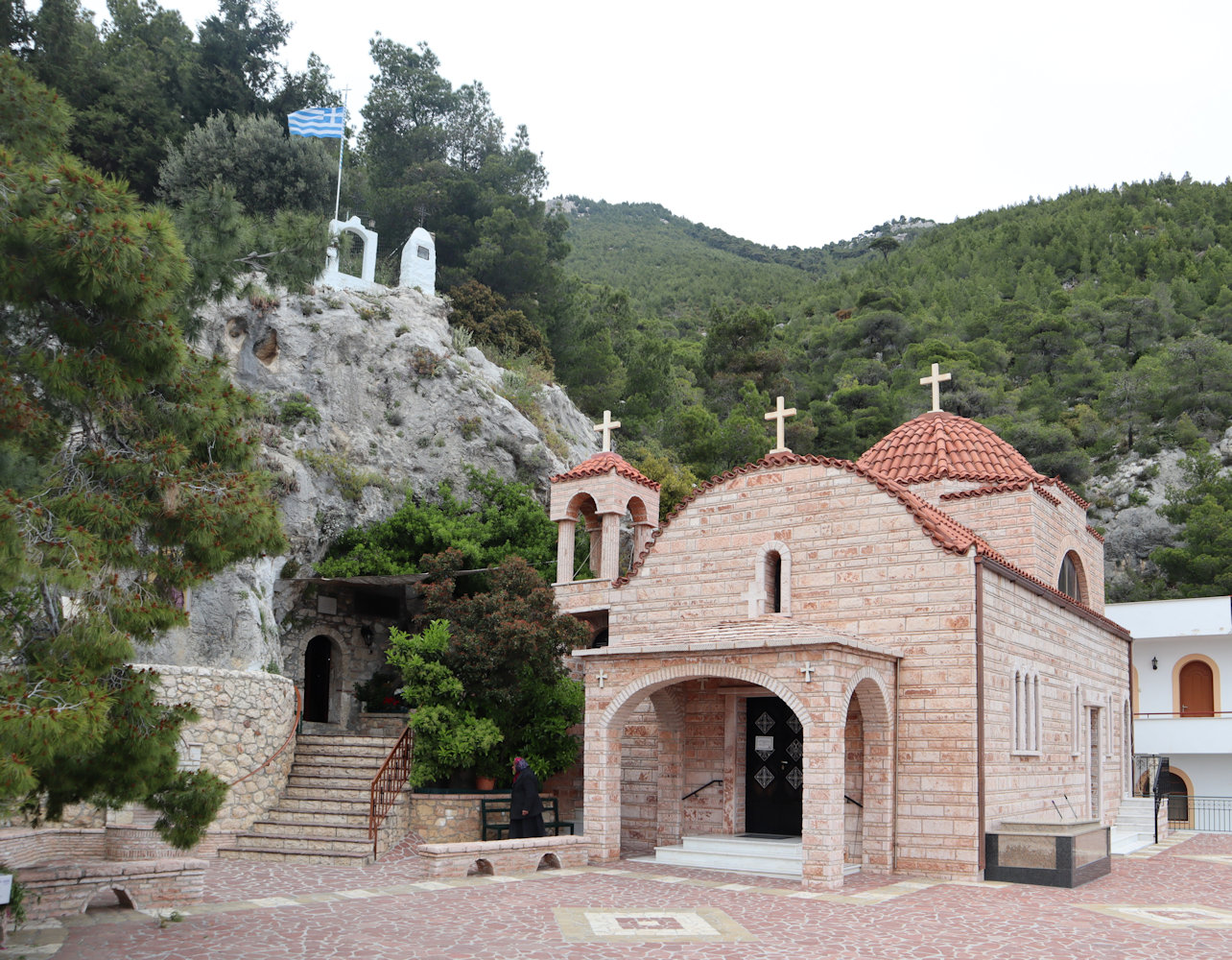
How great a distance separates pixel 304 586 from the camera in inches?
791

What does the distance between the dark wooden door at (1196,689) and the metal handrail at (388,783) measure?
21516 millimetres

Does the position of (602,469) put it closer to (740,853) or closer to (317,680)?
(740,853)

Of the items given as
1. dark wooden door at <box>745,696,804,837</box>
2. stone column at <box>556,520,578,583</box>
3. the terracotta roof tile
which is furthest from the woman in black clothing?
the terracotta roof tile

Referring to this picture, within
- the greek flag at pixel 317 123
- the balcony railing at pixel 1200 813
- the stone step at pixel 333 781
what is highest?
the greek flag at pixel 317 123

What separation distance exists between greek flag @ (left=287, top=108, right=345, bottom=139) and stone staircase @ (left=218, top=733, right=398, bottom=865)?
1746cm

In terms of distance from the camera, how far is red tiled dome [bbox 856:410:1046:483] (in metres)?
17.8

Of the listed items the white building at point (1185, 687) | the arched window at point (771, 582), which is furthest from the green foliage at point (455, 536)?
the white building at point (1185, 687)

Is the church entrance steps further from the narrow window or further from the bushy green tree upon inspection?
the bushy green tree

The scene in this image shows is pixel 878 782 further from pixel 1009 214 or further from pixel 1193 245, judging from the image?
pixel 1009 214

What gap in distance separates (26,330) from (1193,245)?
5892cm

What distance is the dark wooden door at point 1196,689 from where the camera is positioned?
2631 centimetres

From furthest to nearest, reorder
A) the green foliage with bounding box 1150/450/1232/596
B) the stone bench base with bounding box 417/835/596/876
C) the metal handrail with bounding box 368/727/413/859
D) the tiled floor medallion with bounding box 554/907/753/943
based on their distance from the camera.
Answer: the green foliage with bounding box 1150/450/1232/596, the metal handrail with bounding box 368/727/413/859, the stone bench base with bounding box 417/835/596/876, the tiled floor medallion with bounding box 554/907/753/943

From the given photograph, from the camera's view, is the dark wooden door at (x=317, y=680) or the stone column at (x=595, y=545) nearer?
the stone column at (x=595, y=545)

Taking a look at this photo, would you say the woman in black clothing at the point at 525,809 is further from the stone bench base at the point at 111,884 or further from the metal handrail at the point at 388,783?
the stone bench base at the point at 111,884
